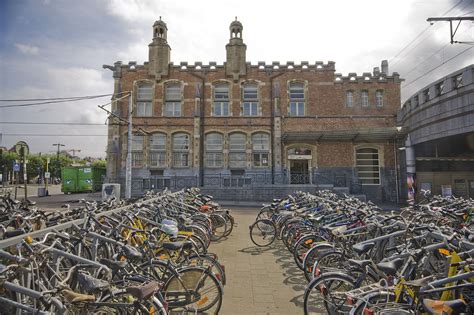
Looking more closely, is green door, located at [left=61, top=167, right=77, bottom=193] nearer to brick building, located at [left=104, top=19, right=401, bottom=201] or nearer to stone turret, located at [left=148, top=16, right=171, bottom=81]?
brick building, located at [left=104, top=19, right=401, bottom=201]

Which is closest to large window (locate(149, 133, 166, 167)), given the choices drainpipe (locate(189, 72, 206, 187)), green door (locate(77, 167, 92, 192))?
drainpipe (locate(189, 72, 206, 187))

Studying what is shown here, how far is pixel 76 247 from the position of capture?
4.08 m

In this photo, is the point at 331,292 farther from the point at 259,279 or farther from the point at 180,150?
the point at 180,150

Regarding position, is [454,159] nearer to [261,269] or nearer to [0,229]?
[261,269]

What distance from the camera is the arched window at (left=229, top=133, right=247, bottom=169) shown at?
23.0 meters

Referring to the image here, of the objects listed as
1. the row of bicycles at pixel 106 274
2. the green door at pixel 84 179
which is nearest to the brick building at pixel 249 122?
the green door at pixel 84 179

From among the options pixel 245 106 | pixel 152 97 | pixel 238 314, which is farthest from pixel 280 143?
pixel 238 314

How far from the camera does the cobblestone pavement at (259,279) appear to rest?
14.0 feet

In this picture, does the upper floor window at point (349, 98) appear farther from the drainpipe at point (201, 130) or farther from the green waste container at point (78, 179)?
the green waste container at point (78, 179)

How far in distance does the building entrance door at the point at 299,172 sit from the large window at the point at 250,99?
5.04 meters

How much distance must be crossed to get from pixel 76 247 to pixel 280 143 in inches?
768

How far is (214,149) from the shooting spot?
2312cm

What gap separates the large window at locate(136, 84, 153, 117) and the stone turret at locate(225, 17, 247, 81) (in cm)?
641

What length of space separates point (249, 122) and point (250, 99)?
6.44ft
